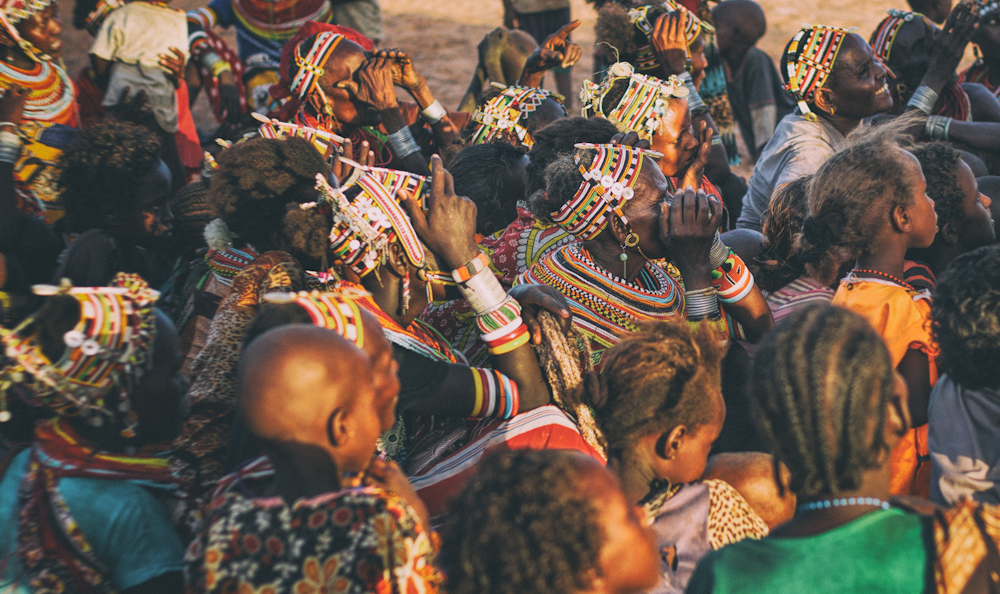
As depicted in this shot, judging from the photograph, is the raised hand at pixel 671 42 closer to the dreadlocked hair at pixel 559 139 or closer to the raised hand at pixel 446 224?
the dreadlocked hair at pixel 559 139

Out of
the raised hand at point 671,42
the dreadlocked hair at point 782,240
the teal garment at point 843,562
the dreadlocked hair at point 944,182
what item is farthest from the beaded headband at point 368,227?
the raised hand at point 671,42

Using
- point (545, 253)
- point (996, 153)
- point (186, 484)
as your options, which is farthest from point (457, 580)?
point (996, 153)

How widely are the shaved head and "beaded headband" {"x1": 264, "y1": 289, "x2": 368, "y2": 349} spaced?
23 cm

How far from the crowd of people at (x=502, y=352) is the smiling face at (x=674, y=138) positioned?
0.7 inches

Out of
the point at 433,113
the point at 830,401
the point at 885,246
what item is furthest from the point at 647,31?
the point at 830,401

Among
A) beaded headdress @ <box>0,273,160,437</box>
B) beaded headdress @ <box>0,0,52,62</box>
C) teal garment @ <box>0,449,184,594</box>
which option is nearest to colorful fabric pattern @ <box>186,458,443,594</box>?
teal garment @ <box>0,449,184,594</box>

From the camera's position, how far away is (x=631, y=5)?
20.2ft

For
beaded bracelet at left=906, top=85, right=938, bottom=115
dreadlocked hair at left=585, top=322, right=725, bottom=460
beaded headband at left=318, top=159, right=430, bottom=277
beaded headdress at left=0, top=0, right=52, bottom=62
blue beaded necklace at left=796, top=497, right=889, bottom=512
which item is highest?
beaded headdress at left=0, top=0, right=52, bottom=62

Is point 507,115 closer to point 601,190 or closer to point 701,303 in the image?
point 601,190

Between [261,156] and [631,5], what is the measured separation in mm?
4262

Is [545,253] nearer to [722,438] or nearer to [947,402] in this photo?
[722,438]

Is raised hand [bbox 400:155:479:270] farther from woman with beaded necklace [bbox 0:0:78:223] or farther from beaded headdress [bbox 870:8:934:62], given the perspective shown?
beaded headdress [bbox 870:8:934:62]

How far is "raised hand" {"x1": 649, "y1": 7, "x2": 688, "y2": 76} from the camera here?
16.5 feet

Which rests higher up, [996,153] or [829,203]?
[829,203]
